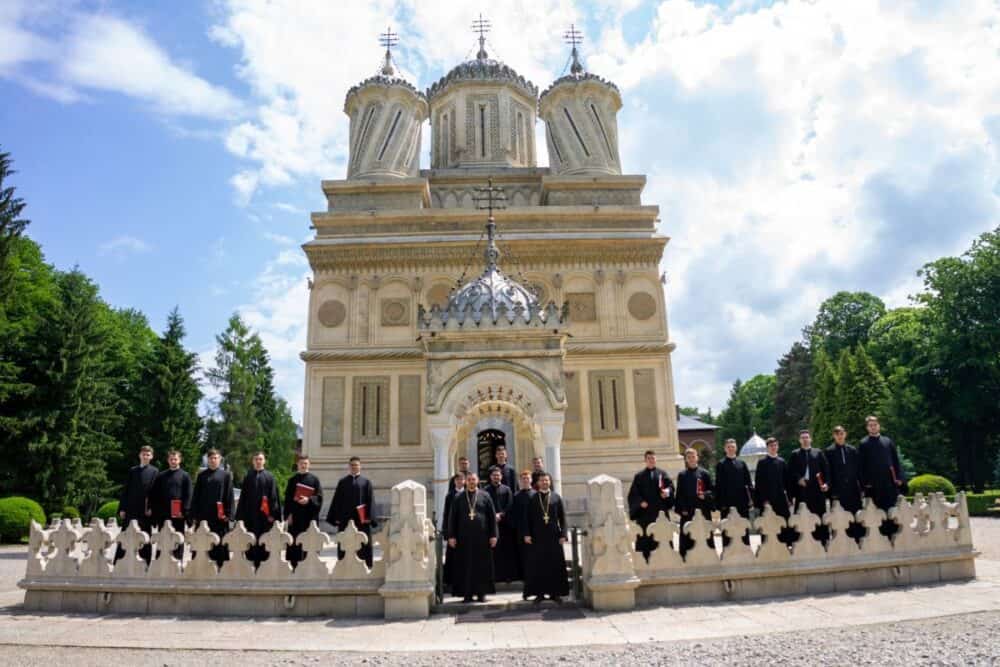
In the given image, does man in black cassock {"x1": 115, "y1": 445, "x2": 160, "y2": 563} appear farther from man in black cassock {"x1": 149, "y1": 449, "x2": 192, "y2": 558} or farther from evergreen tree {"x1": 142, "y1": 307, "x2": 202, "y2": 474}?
evergreen tree {"x1": 142, "y1": 307, "x2": 202, "y2": 474}

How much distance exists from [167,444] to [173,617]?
76.4ft

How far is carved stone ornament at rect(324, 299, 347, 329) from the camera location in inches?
823

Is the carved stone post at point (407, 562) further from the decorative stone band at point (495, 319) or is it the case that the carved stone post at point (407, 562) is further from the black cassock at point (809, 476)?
the decorative stone band at point (495, 319)

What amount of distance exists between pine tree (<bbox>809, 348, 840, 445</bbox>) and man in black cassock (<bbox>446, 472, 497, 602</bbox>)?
109 ft

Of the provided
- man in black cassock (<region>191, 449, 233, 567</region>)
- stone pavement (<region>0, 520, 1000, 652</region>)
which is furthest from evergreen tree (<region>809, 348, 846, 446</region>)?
man in black cassock (<region>191, 449, 233, 567</region>)

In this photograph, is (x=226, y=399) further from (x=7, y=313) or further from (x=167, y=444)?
(x=7, y=313)

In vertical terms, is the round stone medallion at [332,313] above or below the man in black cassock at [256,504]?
above

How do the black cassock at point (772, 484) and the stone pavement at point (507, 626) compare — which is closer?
the stone pavement at point (507, 626)

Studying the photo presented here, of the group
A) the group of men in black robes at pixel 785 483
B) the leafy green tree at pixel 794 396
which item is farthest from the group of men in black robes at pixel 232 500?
the leafy green tree at pixel 794 396

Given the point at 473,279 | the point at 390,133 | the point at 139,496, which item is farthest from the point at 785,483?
the point at 390,133

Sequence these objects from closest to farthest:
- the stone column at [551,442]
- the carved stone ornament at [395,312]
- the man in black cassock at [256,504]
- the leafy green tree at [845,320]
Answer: the man in black cassock at [256,504] < the stone column at [551,442] < the carved stone ornament at [395,312] < the leafy green tree at [845,320]

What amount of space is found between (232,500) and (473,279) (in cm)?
982

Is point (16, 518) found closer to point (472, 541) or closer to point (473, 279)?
point (473, 279)

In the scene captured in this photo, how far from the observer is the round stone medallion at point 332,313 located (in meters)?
20.9
